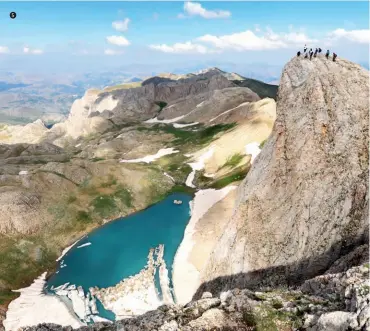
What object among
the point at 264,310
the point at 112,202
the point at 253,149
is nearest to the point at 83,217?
the point at 112,202

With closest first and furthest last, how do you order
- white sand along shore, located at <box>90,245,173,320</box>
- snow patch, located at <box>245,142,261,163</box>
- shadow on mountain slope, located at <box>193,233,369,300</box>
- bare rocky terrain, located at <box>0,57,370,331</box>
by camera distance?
bare rocky terrain, located at <box>0,57,370,331</box> → shadow on mountain slope, located at <box>193,233,369,300</box> → white sand along shore, located at <box>90,245,173,320</box> → snow patch, located at <box>245,142,261,163</box>

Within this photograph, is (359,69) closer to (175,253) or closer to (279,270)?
(279,270)

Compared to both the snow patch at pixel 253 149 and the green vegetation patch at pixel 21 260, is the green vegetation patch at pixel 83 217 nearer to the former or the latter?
the green vegetation patch at pixel 21 260

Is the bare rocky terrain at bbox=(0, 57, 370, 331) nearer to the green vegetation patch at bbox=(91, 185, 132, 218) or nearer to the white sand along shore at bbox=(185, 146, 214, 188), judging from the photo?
the green vegetation patch at bbox=(91, 185, 132, 218)

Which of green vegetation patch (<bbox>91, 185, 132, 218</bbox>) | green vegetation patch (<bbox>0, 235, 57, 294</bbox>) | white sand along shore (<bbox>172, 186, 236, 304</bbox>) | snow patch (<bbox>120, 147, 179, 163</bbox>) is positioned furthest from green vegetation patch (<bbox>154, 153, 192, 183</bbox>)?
green vegetation patch (<bbox>0, 235, 57, 294</bbox>)

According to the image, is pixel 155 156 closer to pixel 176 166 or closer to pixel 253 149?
pixel 176 166

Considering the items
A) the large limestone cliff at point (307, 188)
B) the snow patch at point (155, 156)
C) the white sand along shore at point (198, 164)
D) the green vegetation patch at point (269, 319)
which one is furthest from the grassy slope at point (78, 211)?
the green vegetation patch at point (269, 319)
